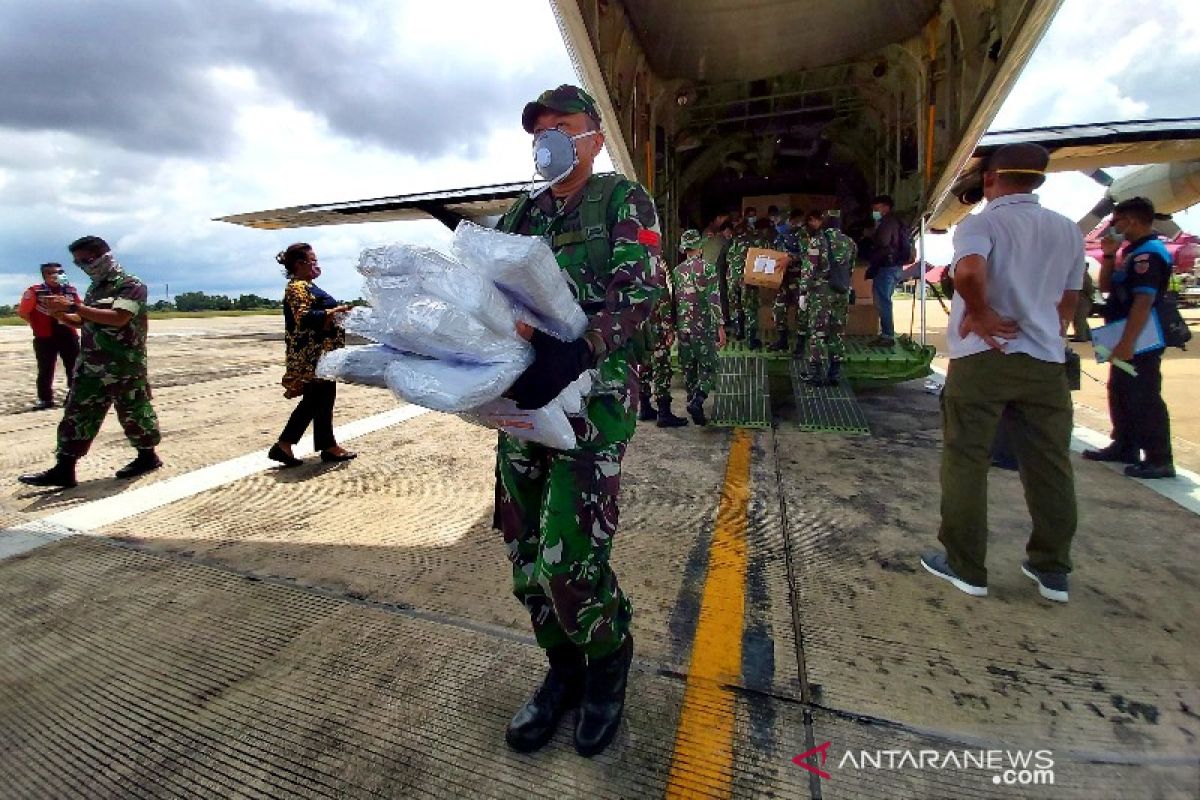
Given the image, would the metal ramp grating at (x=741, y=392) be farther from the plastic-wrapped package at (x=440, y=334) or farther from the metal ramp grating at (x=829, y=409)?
the plastic-wrapped package at (x=440, y=334)

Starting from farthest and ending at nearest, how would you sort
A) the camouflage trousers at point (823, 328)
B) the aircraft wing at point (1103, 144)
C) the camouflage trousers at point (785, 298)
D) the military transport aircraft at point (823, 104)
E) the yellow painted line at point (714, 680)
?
the aircraft wing at point (1103, 144), the camouflage trousers at point (785, 298), the camouflage trousers at point (823, 328), the military transport aircraft at point (823, 104), the yellow painted line at point (714, 680)

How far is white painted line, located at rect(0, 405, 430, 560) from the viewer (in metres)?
2.94

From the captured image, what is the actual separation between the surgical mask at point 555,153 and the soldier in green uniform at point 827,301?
14.1 feet

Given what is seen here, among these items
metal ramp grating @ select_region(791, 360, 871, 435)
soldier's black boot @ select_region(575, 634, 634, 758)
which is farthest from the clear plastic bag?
metal ramp grating @ select_region(791, 360, 871, 435)

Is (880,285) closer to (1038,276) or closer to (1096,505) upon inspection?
(1096,505)

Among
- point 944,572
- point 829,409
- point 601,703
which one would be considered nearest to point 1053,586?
point 944,572

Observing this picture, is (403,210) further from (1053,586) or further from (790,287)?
(1053,586)

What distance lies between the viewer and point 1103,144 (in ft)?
30.8

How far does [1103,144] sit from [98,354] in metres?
13.4

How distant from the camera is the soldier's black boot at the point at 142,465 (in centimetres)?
391

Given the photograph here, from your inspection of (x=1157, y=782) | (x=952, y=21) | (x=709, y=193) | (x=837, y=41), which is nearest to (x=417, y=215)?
(x=709, y=193)

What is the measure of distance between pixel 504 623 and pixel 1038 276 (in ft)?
7.75

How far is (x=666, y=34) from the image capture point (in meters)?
6.09

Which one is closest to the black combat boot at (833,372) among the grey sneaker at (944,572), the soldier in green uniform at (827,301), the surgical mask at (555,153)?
the soldier in green uniform at (827,301)
